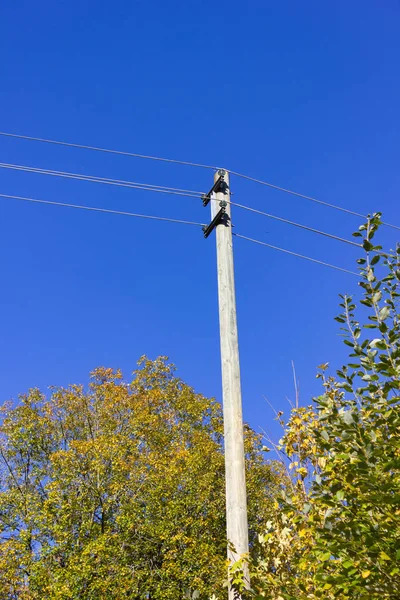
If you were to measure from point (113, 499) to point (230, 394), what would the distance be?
1361cm

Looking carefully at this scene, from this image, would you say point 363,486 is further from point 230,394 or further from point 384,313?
point 230,394

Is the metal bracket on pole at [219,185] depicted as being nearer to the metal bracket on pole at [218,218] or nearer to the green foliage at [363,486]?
the metal bracket on pole at [218,218]

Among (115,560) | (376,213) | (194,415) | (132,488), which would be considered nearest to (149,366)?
(194,415)

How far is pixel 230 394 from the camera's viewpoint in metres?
4.88

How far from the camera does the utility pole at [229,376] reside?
435 cm

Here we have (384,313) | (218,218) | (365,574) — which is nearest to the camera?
(365,574)

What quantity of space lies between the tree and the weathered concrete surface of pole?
9207 millimetres

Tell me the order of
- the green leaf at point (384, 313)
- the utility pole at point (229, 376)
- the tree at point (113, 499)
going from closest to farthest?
the green leaf at point (384, 313), the utility pole at point (229, 376), the tree at point (113, 499)

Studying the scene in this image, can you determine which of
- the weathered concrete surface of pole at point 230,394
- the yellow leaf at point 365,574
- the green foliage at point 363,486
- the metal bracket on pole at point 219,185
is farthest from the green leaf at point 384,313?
the metal bracket on pole at point 219,185

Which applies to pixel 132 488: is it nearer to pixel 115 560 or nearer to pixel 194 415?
pixel 115 560

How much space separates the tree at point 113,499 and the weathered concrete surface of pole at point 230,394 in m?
9.21

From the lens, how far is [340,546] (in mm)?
2316

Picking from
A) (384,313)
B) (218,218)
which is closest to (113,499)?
(218,218)

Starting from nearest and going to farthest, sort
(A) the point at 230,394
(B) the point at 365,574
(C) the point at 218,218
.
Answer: (B) the point at 365,574 < (A) the point at 230,394 < (C) the point at 218,218
